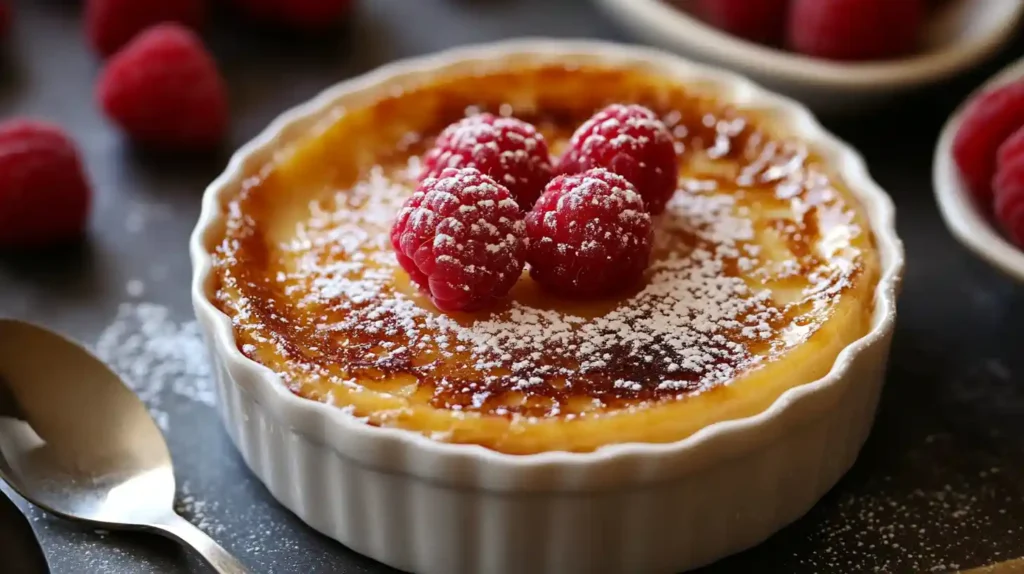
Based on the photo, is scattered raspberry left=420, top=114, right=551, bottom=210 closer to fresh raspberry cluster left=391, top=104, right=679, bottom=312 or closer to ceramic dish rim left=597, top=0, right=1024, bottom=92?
fresh raspberry cluster left=391, top=104, right=679, bottom=312

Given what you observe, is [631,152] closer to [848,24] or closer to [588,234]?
[588,234]

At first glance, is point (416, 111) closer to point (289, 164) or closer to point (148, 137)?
point (289, 164)

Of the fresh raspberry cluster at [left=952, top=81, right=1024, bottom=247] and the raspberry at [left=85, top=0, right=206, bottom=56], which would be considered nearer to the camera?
the fresh raspberry cluster at [left=952, top=81, right=1024, bottom=247]

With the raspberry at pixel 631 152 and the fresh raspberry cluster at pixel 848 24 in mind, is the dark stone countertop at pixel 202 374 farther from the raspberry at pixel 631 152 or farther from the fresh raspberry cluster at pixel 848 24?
the raspberry at pixel 631 152

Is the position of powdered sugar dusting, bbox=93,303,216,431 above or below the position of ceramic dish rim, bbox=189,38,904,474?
below

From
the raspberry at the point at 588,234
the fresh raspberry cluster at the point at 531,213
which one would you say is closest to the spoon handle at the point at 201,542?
the fresh raspberry cluster at the point at 531,213

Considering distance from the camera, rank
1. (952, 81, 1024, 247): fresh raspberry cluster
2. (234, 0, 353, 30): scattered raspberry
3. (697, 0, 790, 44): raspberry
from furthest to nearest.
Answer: (234, 0, 353, 30): scattered raspberry, (697, 0, 790, 44): raspberry, (952, 81, 1024, 247): fresh raspberry cluster

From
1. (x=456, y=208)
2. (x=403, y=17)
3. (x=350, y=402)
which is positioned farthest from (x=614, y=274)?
(x=403, y=17)

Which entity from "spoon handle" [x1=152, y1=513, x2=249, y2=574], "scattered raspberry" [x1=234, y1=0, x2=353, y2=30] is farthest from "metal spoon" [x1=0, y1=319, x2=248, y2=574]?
"scattered raspberry" [x1=234, y1=0, x2=353, y2=30]
